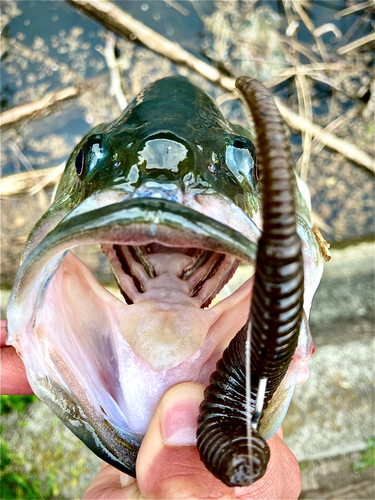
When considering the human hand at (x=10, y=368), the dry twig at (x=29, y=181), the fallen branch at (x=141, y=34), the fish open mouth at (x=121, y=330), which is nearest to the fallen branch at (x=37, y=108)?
the dry twig at (x=29, y=181)

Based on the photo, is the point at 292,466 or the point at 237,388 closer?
the point at 237,388

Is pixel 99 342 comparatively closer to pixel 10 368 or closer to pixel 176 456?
pixel 176 456

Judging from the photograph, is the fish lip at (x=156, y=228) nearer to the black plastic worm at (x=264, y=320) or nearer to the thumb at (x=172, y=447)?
the black plastic worm at (x=264, y=320)

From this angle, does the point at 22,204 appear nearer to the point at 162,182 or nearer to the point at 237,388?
the point at 162,182

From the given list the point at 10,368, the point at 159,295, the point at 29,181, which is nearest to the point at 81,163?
the point at 159,295

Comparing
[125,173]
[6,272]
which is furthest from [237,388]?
[6,272]
